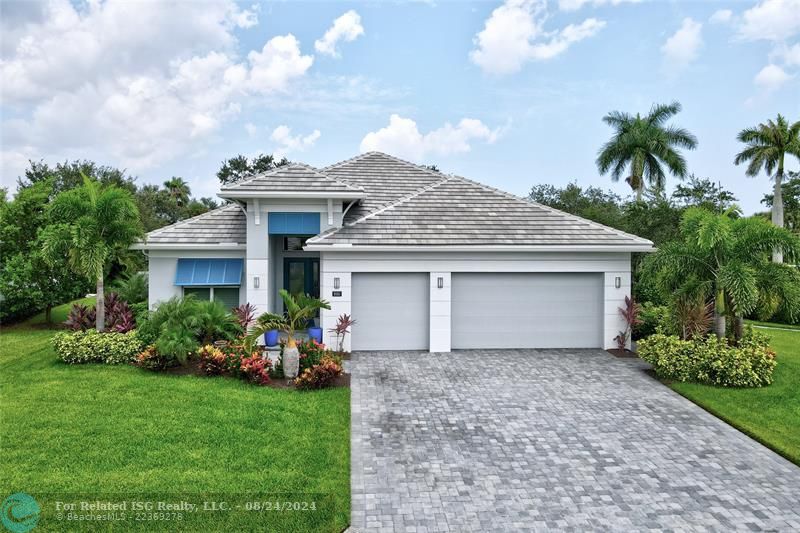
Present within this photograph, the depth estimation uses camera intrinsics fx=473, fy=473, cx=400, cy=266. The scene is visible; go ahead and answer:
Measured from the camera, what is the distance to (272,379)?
10719 millimetres

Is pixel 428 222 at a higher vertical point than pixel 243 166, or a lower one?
lower

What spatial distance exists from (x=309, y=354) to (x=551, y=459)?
6.06 m

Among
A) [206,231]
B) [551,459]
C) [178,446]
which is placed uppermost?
[206,231]

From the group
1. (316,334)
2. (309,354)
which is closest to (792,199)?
(316,334)

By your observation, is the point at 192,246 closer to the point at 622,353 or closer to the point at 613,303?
the point at 613,303

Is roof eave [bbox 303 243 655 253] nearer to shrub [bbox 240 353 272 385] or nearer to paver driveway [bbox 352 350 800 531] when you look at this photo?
paver driveway [bbox 352 350 800 531]

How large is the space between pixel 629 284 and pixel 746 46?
10979mm

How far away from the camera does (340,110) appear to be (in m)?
24.7

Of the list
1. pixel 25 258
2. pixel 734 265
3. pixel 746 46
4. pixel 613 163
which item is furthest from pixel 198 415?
pixel 613 163

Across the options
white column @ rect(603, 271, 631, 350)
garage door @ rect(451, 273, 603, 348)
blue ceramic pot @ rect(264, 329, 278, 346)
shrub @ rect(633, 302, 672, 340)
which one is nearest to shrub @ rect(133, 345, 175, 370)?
blue ceramic pot @ rect(264, 329, 278, 346)

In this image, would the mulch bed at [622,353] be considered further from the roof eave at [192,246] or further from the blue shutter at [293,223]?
the roof eave at [192,246]

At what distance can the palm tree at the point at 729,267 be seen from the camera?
1048cm

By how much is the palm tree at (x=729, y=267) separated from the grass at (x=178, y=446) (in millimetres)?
8378

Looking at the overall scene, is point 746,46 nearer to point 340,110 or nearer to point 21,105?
point 340,110
